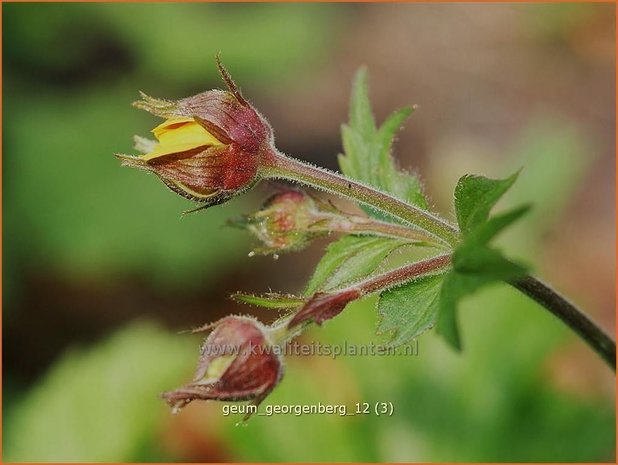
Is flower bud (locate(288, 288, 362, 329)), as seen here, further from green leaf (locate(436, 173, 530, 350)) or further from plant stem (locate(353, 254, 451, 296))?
green leaf (locate(436, 173, 530, 350))

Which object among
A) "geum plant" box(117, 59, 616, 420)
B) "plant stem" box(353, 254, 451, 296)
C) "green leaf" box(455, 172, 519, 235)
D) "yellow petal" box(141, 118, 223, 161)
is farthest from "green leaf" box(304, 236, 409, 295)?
"yellow petal" box(141, 118, 223, 161)

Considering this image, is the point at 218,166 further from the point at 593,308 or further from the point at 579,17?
the point at 579,17

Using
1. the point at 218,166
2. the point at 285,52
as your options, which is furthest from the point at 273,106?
the point at 218,166

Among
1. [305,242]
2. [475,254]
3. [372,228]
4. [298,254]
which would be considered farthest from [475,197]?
[298,254]

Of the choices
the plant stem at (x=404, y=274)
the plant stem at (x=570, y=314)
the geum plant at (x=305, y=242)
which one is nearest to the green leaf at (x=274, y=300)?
the geum plant at (x=305, y=242)

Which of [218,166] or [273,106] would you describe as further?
[273,106]

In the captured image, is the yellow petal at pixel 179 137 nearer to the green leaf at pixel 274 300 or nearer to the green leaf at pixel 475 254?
the green leaf at pixel 274 300
